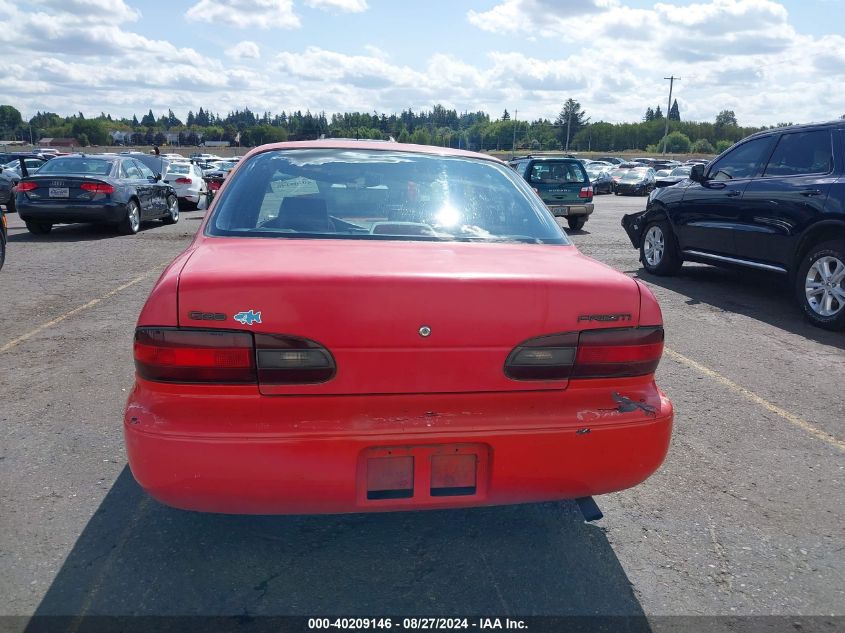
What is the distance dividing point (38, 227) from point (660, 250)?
10.7 meters

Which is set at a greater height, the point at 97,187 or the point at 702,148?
the point at 702,148

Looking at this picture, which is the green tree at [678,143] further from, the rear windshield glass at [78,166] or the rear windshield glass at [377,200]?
the rear windshield glass at [377,200]

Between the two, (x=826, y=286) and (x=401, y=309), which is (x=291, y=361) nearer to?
(x=401, y=309)

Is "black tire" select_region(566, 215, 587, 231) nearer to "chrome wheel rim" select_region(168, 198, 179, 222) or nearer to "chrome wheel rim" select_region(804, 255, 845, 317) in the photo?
"chrome wheel rim" select_region(168, 198, 179, 222)

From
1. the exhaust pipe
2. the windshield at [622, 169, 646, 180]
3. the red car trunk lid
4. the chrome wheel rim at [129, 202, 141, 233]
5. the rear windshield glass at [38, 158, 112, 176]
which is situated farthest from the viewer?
the windshield at [622, 169, 646, 180]

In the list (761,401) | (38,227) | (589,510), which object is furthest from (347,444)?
(38,227)

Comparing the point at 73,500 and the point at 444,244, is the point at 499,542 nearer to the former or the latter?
the point at 444,244

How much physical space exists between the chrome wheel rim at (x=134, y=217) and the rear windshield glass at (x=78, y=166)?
2.48 feet

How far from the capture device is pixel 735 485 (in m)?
3.47

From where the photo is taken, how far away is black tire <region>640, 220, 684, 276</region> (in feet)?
29.7

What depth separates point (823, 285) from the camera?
6633 mm

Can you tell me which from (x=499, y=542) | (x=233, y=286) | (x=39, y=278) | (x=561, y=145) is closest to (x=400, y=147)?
(x=233, y=286)

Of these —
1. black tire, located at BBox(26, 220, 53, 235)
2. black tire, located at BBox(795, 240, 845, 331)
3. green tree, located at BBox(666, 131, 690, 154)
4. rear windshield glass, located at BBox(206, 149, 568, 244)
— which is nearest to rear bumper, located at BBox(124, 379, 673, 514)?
rear windshield glass, located at BBox(206, 149, 568, 244)

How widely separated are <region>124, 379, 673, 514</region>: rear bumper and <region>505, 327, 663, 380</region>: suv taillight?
0.07 m
